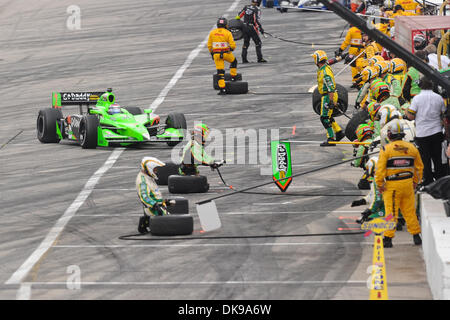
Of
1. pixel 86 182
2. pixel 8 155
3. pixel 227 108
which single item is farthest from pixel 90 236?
pixel 227 108

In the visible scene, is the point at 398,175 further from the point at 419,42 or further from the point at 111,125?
the point at 111,125

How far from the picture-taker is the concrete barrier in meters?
11.9

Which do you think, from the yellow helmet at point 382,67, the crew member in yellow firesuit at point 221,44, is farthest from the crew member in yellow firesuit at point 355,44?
the yellow helmet at point 382,67

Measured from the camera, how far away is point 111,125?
76.8ft

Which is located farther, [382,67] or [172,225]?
[382,67]

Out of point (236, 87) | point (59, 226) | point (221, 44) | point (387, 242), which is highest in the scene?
point (221, 44)

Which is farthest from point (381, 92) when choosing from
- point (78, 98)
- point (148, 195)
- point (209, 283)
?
point (78, 98)

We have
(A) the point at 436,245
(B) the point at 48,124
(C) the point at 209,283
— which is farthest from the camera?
(B) the point at 48,124

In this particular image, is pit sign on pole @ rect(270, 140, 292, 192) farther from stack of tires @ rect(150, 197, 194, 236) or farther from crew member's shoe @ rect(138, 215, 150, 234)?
crew member's shoe @ rect(138, 215, 150, 234)

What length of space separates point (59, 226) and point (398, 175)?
19.1 ft

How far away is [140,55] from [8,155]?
15342mm

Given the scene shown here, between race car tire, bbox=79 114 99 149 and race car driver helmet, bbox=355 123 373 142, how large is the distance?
6.73 meters

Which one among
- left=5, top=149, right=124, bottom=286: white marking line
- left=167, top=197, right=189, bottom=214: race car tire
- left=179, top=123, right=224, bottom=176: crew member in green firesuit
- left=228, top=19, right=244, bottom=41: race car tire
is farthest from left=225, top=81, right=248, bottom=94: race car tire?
left=167, top=197, right=189, bottom=214: race car tire

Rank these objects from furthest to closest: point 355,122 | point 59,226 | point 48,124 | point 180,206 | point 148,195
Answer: point 48,124, point 355,122, point 59,226, point 180,206, point 148,195
